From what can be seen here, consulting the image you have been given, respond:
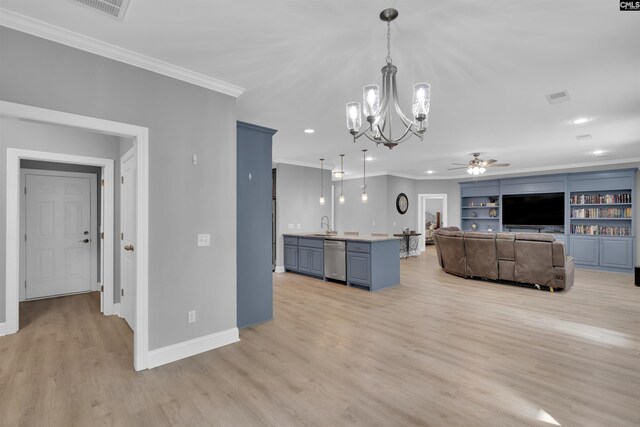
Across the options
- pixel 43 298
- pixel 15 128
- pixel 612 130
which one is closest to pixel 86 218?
pixel 43 298

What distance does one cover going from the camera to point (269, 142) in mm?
3984

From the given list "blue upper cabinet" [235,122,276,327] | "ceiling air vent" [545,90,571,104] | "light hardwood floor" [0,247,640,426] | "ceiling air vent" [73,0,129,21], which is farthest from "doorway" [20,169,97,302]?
"ceiling air vent" [545,90,571,104]

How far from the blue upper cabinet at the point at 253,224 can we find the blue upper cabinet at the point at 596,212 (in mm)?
8239

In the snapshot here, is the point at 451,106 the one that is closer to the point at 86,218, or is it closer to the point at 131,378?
the point at 131,378

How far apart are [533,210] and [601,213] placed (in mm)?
1432

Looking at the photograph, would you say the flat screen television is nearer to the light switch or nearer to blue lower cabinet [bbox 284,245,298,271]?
blue lower cabinet [bbox 284,245,298,271]

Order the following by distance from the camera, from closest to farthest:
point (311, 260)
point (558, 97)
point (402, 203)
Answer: point (558, 97), point (311, 260), point (402, 203)

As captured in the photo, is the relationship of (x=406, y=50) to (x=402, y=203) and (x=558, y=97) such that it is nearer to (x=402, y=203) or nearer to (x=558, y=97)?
(x=558, y=97)

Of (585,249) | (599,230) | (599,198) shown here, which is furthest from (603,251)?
(599,198)

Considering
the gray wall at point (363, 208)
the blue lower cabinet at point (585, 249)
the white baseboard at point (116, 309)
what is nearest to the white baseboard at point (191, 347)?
the white baseboard at point (116, 309)

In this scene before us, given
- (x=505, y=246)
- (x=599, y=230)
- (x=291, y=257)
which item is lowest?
(x=291, y=257)

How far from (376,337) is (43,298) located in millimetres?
5297

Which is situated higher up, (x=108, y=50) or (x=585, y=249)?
(x=108, y=50)

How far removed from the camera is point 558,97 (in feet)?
11.7
